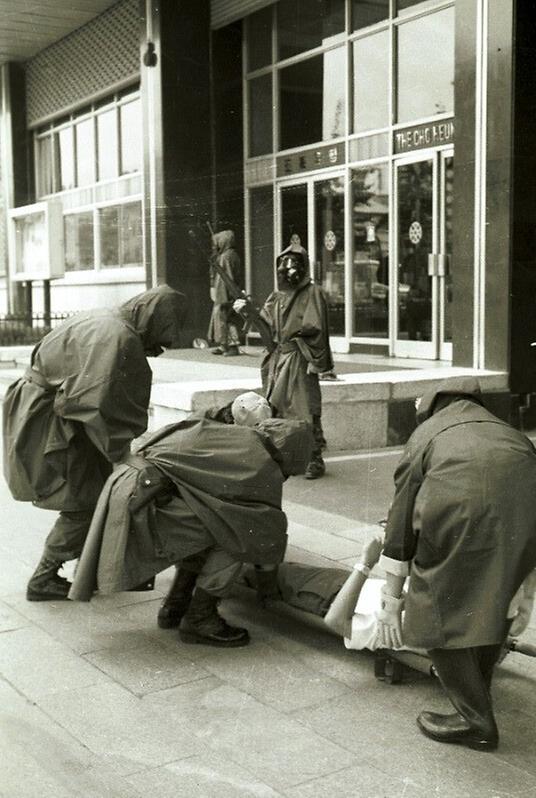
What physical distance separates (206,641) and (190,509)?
2.08 ft

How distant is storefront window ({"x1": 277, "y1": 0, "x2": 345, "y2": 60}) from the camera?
15.2 meters

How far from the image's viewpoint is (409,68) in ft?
45.0

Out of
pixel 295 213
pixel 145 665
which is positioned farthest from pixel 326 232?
pixel 145 665

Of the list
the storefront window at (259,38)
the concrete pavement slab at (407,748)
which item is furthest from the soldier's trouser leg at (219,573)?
the storefront window at (259,38)

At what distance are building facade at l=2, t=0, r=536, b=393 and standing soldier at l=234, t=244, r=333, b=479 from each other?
9.08 ft

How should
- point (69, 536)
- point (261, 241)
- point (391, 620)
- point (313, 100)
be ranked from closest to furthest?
1. point (391, 620)
2. point (69, 536)
3. point (313, 100)
4. point (261, 241)

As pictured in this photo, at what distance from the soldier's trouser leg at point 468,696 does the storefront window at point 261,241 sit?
44.3ft

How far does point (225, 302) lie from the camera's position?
15.0 meters

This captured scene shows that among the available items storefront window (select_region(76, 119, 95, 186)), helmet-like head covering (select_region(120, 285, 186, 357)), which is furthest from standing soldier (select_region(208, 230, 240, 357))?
helmet-like head covering (select_region(120, 285, 186, 357))

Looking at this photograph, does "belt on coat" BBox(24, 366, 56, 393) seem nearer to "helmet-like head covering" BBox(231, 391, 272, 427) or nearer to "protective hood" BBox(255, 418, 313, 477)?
"helmet-like head covering" BBox(231, 391, 272, 427)

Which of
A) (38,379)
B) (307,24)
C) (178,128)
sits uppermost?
(307,24)

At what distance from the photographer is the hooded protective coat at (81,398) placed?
482 centimetres

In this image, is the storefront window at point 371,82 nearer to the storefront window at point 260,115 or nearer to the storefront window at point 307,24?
the storefront window at point 307,24

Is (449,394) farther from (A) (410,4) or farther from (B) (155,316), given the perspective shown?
(A) (410,4)
